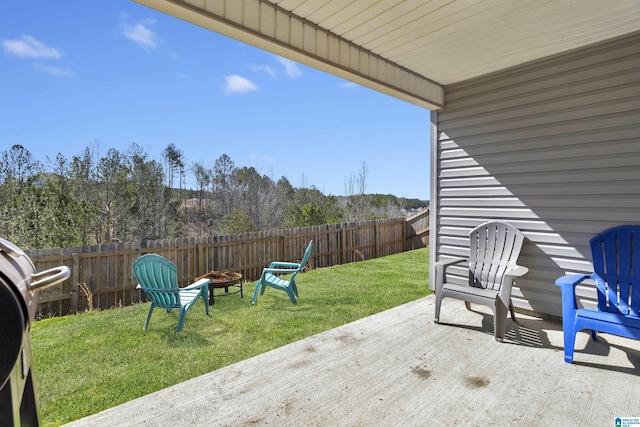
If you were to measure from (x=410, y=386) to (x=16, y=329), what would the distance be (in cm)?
205

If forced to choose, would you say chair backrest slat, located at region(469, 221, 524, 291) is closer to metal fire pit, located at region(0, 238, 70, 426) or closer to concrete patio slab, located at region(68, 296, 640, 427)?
concrete patio slab, located at region(68, 296, 640, 427)

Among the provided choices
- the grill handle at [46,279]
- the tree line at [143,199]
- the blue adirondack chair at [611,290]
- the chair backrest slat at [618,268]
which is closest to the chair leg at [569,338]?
the blue adirondack chair at [611,290]

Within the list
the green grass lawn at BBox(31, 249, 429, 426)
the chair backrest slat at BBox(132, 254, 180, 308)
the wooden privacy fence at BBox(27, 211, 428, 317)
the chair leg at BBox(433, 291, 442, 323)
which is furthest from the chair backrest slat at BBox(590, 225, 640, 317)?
the wooden privacy fence at BBox(27, 211, 428, 317)

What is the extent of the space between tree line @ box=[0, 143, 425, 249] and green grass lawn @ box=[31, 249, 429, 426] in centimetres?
326

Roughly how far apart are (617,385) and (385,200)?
1422cm

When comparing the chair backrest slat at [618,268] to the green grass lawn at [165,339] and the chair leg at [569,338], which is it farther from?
the green grass lawn at [165,339]

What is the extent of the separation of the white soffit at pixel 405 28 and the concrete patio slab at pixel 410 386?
2.43 metres

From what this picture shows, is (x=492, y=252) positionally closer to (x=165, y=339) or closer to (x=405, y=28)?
(x=405, y=28)

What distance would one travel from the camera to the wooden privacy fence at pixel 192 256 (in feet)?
14.6

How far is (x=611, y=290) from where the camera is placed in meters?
2.61

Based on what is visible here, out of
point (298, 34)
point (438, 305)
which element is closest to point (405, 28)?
point (298, 34)

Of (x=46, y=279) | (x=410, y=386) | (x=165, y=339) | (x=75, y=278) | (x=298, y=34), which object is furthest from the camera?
(x=75, y=278)

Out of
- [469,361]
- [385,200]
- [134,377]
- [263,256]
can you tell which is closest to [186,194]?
[263,256]

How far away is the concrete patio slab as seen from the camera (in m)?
1.76
